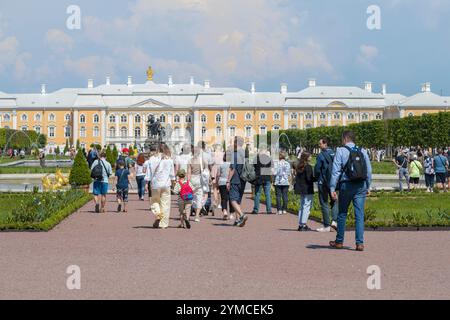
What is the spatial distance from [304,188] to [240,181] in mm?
1055

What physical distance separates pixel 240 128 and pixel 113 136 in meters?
13.5

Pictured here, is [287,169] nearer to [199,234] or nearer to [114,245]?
[199,234]

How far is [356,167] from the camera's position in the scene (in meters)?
7.97

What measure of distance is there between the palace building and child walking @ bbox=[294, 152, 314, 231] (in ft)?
242

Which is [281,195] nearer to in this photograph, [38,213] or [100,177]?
[100,177]

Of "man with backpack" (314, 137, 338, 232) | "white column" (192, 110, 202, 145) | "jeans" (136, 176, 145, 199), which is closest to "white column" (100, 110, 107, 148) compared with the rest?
"white column" (192, 110, 202, 145)

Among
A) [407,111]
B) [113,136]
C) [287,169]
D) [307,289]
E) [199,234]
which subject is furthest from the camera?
[113,136]

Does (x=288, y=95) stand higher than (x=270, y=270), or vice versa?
(x=288, y=95)

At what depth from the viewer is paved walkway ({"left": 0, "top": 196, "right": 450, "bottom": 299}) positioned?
18.8 ft

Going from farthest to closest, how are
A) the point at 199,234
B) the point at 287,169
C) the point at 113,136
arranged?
the point at 113,136, the point at 287,169, the point at 199,234

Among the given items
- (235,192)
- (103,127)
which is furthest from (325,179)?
(103,127)
